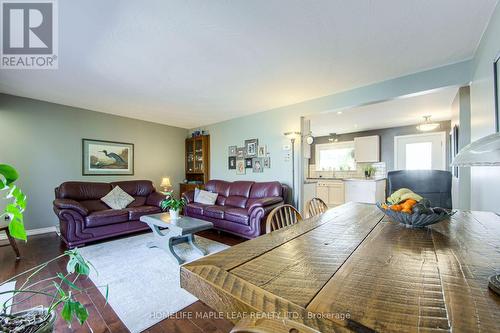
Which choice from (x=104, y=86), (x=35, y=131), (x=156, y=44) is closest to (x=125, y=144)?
(x=35, y=131)

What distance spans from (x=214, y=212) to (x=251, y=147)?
1.71 m

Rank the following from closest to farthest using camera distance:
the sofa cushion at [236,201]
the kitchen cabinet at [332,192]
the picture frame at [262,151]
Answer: the sofa cushion at [236,201] → the picture frame at [262,151] → the kitchen cabinet at [332,192]

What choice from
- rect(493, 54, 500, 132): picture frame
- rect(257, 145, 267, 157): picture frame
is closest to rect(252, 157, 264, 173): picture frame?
rect(257, 145, 267, 157): picture frame

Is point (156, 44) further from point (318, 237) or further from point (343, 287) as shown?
point (343, 287)

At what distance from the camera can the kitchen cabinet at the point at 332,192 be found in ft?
19.8

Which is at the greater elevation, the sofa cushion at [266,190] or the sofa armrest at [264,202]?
the sofa cushion at [266,190]

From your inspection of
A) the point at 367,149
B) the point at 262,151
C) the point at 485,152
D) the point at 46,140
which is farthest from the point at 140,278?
the point at 367,149

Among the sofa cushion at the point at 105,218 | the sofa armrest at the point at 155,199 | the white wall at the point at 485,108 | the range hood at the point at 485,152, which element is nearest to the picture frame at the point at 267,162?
the sofa armrest at the point at 155,199

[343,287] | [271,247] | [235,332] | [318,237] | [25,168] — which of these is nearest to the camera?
[235,332]

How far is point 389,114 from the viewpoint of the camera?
4621 mm

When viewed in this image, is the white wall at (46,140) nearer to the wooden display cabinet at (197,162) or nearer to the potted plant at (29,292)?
the wooden display cabinet at (197,162)

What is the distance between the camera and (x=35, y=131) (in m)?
3.87

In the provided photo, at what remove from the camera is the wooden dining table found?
0.45 m

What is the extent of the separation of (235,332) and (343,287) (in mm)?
358
